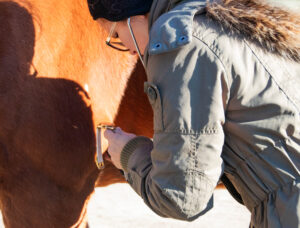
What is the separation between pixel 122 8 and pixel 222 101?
1.23ft

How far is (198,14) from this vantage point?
3.96 feet

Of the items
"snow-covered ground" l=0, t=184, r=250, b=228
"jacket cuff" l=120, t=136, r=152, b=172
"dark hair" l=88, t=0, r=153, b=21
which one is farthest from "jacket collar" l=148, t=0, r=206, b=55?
"snow-covered ground" l=0, t=184, r=250, b=228

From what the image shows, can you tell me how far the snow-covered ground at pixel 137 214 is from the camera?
3191 mm

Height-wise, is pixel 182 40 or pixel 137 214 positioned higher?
pixel 182 40

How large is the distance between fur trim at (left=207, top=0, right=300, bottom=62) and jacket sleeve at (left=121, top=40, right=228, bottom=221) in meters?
0.10

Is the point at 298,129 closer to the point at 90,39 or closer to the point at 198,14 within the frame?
the point at 198,14

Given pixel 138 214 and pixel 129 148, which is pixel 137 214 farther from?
pixel 129 148

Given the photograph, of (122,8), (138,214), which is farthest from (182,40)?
(138,214)

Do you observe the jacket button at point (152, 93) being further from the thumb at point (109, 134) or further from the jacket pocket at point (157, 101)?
the thumb at point (109, 134)

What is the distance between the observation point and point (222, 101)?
1.16 m

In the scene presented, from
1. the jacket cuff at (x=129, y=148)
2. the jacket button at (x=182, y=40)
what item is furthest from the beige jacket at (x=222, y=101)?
the jacket cuff at (x=129, y=148)

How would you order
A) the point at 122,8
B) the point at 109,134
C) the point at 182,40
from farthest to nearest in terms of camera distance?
the point at 109,134, the point at 122,8, the point at 182,40

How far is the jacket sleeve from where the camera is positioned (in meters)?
1.14

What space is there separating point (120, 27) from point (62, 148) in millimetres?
551
